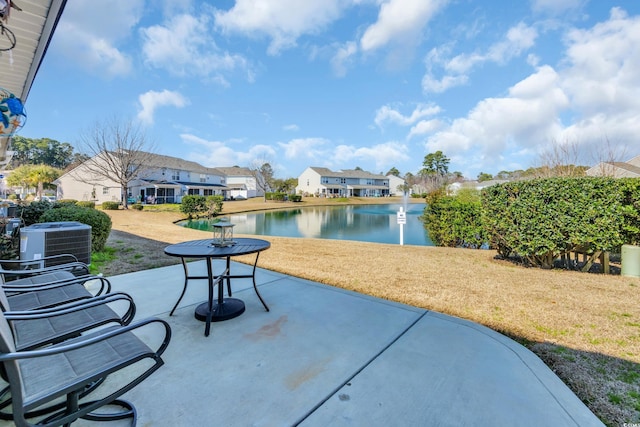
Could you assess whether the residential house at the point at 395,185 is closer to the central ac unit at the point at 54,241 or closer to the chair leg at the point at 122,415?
the central ac unit at the point at 54,241

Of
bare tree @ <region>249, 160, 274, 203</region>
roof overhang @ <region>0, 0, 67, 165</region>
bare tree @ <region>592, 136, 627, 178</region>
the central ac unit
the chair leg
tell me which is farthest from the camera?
bare tree @ <region>249, 160, 274, 203</region>

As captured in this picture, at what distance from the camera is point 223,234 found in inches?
120

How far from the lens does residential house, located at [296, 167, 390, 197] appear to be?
175 feet

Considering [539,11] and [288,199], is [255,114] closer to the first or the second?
[288,199]

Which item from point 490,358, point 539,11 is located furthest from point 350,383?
point 539,11

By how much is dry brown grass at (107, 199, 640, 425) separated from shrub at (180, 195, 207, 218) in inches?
611

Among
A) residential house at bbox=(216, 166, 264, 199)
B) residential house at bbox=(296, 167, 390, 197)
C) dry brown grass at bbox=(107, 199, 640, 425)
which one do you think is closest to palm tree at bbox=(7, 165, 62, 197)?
residential house at bbox=(216, 166, 264, 199)

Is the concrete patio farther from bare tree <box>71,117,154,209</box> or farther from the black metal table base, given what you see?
bare tree <box>71,117,154,209</box>

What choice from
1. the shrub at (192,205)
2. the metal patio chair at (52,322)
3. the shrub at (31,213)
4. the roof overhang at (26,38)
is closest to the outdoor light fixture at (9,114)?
the roof overhang at (26,38)

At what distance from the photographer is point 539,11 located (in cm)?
853

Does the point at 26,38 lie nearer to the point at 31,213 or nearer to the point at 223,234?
the point at 223,234

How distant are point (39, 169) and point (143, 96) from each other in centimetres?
2537

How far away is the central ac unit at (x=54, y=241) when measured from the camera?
3.78 m

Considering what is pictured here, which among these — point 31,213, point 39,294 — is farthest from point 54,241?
point 31,213
